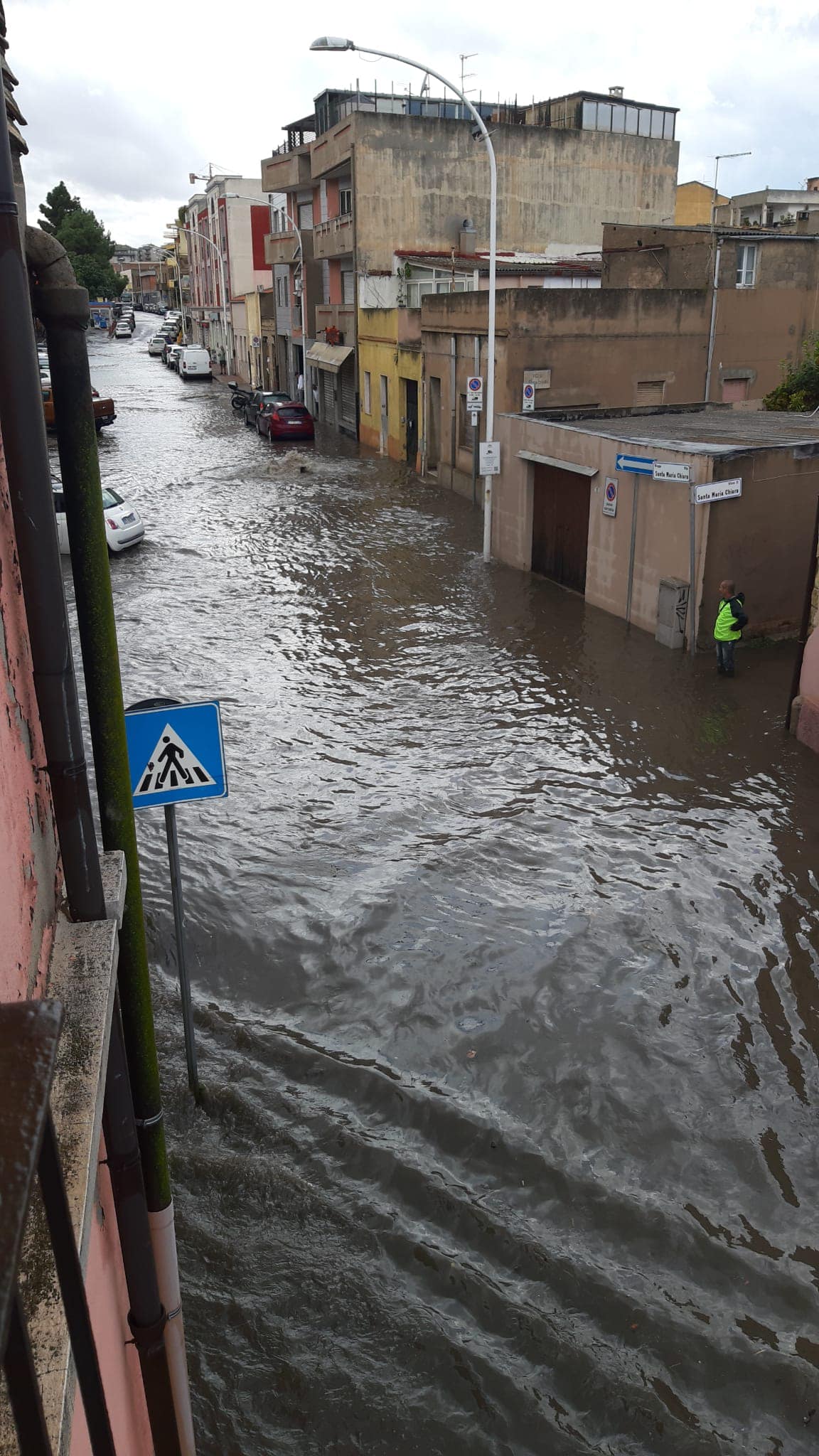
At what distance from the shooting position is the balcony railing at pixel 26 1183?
1073mm

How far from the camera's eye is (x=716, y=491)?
14.5 m

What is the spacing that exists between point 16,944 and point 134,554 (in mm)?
20502

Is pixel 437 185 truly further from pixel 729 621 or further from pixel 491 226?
pixel 729 621

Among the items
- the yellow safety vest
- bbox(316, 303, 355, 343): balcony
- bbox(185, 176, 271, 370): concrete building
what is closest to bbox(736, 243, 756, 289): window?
bbox(316, 303, 355, 343): balcony

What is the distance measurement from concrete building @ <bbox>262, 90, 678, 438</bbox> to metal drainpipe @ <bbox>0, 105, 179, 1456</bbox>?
117 feet

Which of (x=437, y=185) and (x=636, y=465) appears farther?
(x=437, y=185)

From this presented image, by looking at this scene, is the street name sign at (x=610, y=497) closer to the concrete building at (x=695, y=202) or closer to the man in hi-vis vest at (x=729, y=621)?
the man in hi-vis vest at (x=729, y=621)

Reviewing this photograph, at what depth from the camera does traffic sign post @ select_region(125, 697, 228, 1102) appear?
6.48 metres

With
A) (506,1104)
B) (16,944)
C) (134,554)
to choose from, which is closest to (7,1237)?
(16,944)

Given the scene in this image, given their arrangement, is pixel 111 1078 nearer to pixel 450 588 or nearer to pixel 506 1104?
pixel 506 1104

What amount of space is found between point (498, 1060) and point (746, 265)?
2534 centimetres

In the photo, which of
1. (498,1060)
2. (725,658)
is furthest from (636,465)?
(498,1060)

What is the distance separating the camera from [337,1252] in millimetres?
5949

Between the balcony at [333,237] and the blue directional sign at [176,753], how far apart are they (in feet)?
110
